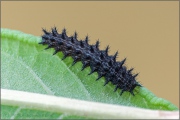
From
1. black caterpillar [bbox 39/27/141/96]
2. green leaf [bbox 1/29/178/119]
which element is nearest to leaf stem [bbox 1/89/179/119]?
green leaf [bbox 1/29/178/119]

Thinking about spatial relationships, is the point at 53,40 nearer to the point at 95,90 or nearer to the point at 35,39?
the point at 35,39

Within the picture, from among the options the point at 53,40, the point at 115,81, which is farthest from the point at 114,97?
the point at 53,40

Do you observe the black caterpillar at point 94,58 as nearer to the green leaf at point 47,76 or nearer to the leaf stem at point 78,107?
the green leaf at point 47,76

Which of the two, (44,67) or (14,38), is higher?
(14,38)

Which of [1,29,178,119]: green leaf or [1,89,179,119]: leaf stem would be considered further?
[1,29,178,119]: green leaf

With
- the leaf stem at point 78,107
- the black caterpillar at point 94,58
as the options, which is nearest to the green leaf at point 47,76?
the black caterpillar at point 94,58

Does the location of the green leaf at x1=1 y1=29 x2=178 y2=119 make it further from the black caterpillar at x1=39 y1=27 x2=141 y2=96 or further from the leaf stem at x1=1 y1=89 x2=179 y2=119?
the leaf stem at x1=1 y1=89 x2=179 y2=119

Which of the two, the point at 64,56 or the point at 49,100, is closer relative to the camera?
the point at 49,100
